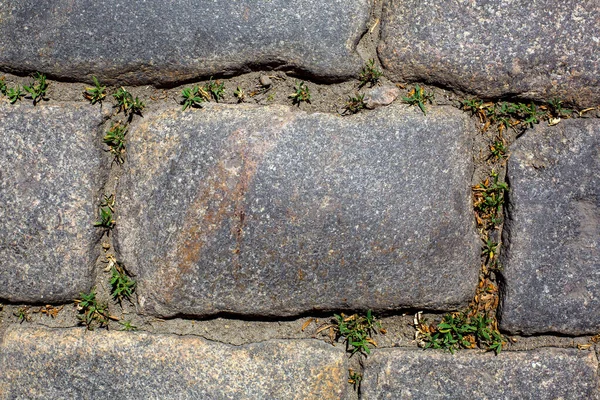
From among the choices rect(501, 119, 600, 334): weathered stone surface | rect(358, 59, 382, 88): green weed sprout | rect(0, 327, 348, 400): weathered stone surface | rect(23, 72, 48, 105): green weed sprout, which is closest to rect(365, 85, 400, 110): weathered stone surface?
rect(358, 59, 382, 88): green weed sprout

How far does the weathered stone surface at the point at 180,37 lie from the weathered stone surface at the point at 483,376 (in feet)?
2.49

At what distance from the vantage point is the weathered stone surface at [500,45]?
1560 millimetres

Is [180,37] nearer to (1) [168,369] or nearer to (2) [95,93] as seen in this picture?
(2) [95,93]

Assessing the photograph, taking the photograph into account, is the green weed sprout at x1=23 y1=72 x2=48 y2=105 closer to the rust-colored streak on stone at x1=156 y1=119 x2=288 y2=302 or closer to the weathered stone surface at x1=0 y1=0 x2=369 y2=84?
the weathered stone surface at x1=0 y1=0 x2=369 y2=84

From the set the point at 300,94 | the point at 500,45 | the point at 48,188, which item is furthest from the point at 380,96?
the point at 48,188

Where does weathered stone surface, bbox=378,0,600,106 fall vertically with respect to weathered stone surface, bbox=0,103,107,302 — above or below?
above

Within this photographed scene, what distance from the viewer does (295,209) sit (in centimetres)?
152

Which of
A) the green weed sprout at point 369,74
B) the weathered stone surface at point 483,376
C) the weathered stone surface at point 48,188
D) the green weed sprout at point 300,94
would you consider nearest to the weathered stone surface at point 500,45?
the green weed sprout at point 369,74

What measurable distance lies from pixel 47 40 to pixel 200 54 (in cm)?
39

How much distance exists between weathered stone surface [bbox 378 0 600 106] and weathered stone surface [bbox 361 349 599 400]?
26.5 inches

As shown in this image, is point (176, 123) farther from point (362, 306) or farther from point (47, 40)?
point (362, 306)

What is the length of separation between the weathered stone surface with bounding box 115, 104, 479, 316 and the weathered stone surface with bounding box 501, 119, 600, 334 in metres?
0.12

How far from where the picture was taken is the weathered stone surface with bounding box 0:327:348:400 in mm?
1584

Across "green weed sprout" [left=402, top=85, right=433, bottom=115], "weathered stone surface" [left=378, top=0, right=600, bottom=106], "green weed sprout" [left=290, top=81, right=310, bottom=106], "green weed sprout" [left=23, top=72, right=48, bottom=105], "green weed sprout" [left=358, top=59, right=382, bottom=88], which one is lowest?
"green weed sprout" [left=23, top=72, right=48, bottom=105]
